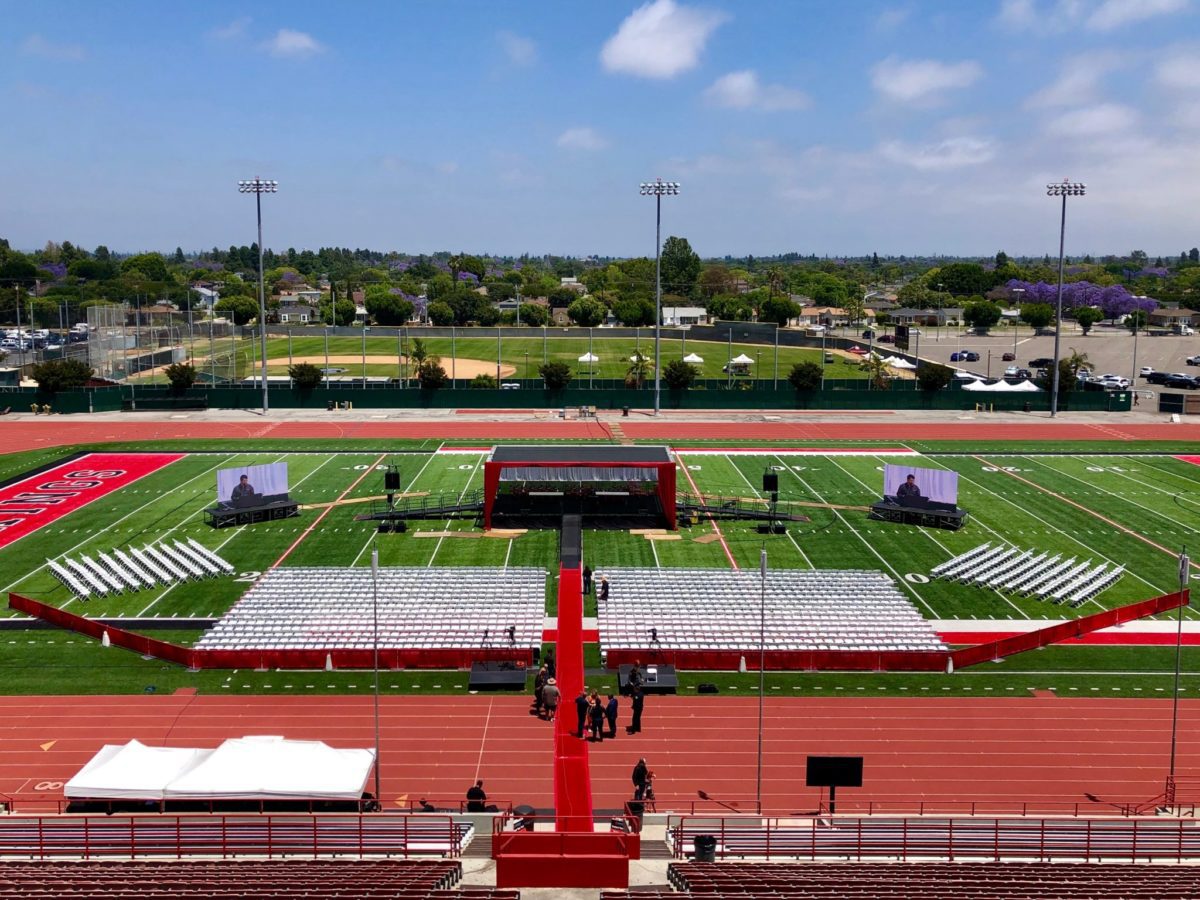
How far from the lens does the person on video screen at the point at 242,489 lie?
1849 inches

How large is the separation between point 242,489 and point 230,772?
86.2ft

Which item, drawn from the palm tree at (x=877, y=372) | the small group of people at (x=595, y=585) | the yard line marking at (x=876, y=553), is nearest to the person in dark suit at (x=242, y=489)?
the small group of people at (x=595, y=585)

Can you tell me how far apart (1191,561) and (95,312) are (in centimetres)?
7513

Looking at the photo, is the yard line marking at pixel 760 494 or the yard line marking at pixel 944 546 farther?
the yard line marking at pixel 760 494

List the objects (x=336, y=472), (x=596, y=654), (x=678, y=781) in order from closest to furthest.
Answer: (x=678, y=781) → (x=596, y=654) → (x=336, y=472)

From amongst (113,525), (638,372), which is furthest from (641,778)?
(638,372)

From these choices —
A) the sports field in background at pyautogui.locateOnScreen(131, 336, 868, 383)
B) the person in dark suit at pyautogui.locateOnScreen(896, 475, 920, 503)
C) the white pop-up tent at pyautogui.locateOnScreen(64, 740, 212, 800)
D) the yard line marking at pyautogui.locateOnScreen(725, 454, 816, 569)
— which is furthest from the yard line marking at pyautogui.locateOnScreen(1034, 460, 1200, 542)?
the white pop-up tent at pyautogui.locateOnScreen(64, 740, 212, 800)

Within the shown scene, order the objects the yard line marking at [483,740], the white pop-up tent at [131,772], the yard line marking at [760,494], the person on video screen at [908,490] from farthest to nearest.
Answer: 1. the person on video screen at [908,490]
2. the yard line marking at [760,494]
3. the yard line marking at [483,740]
4. the white pop-up tent at [131,772]

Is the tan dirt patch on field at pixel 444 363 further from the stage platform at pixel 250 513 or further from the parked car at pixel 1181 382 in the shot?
the parked car at pixel 1181 382

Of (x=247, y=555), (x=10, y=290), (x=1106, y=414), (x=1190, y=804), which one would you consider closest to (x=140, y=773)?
(x=247, y=555)

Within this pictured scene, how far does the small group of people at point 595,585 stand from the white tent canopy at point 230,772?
13.7 meters

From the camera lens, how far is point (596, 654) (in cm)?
3281

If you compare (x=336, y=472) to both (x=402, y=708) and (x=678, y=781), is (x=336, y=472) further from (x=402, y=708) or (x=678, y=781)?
(x=678, y=781)

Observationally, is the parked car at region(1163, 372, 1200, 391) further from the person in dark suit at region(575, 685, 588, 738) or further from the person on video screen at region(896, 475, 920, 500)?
the person in dark suit at region(575, 685, 588, 738)
